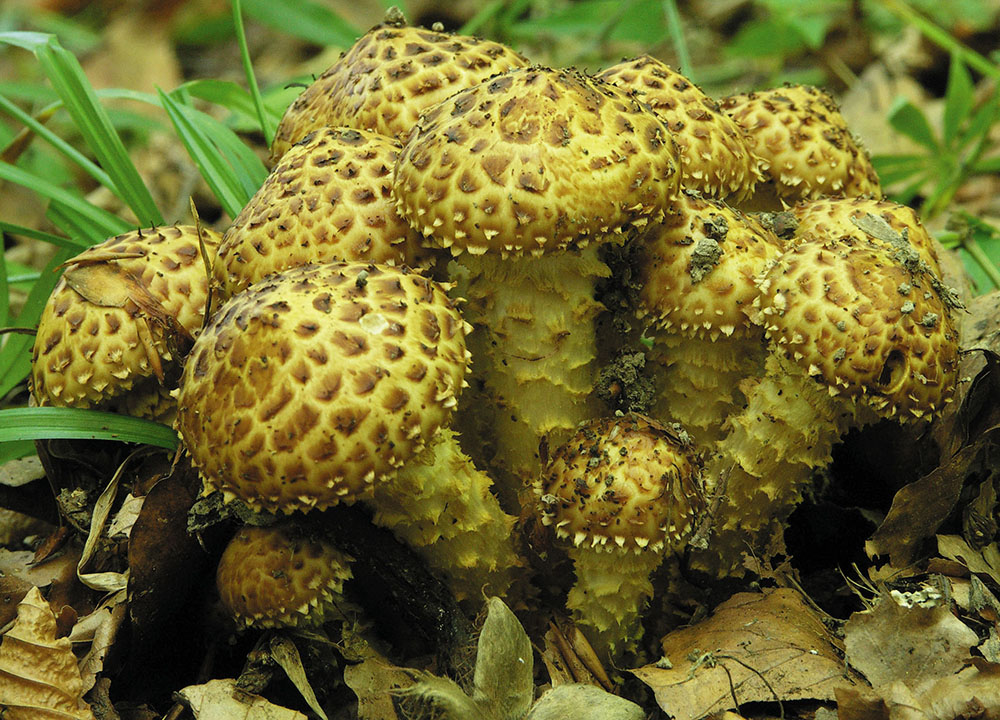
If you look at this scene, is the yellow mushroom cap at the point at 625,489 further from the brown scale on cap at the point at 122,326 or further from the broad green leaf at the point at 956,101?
the broad green leaf at the point at 956,101

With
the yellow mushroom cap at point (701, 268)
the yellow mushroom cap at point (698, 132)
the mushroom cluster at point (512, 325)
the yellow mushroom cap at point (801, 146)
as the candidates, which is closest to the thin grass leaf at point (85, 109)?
the mushroom cluster at point (512, 325)

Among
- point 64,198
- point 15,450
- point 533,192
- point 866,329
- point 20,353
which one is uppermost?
point 533,192

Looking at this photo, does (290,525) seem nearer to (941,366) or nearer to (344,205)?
(344,205)

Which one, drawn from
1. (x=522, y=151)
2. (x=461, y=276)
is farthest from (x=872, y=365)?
(x=461, y=276)

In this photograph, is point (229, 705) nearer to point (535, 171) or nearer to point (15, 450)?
point (15, 450)

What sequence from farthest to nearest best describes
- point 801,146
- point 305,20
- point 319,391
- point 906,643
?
1. point 305,20
2. point 801,146
3. point 906,643
4. point 319,391

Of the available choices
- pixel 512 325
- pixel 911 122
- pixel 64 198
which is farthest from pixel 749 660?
pixel 911 122
